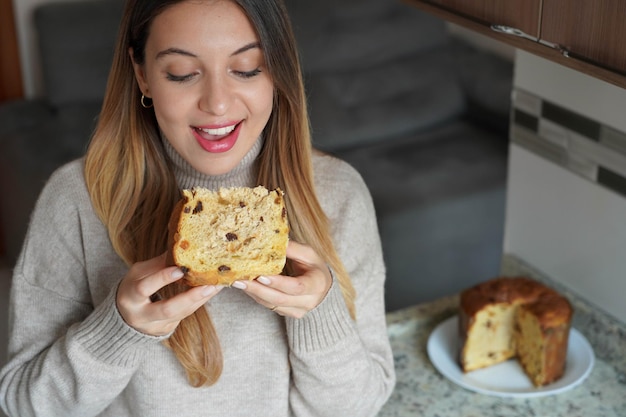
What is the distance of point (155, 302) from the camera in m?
1.29

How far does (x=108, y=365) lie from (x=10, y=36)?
266cm

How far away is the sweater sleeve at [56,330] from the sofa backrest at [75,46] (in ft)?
6.68

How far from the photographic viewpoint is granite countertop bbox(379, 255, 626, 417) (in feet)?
Result: 5.39

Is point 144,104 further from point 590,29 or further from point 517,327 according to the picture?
point 517,327

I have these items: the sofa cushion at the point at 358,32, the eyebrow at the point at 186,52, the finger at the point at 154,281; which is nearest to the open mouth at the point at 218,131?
the eyebrow at the point at 186,52

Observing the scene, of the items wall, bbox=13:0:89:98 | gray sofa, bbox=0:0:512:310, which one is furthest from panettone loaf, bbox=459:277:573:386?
wall, bbox=13:0:89:98

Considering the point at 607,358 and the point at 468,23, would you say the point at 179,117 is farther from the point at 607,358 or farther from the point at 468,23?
the point at 607,358

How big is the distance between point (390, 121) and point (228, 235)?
252 centimetres

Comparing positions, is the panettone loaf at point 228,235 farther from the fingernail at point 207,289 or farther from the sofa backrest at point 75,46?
the sofa backrest at point 75,46

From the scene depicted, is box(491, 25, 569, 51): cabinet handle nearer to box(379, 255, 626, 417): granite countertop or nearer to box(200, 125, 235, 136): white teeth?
box(200, 125, 235, 136): white teeth

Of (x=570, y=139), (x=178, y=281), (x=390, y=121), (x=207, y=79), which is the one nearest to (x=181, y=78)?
(x=207, y=79)

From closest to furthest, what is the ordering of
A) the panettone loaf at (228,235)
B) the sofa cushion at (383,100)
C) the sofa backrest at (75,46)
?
the panettone loaf at (228,235) < the sofa backrest at (75,46) < the sofa cushion at (383,100)

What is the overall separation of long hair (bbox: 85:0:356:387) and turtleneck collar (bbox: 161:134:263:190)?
1 centimetres

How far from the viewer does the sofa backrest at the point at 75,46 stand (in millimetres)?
3449
